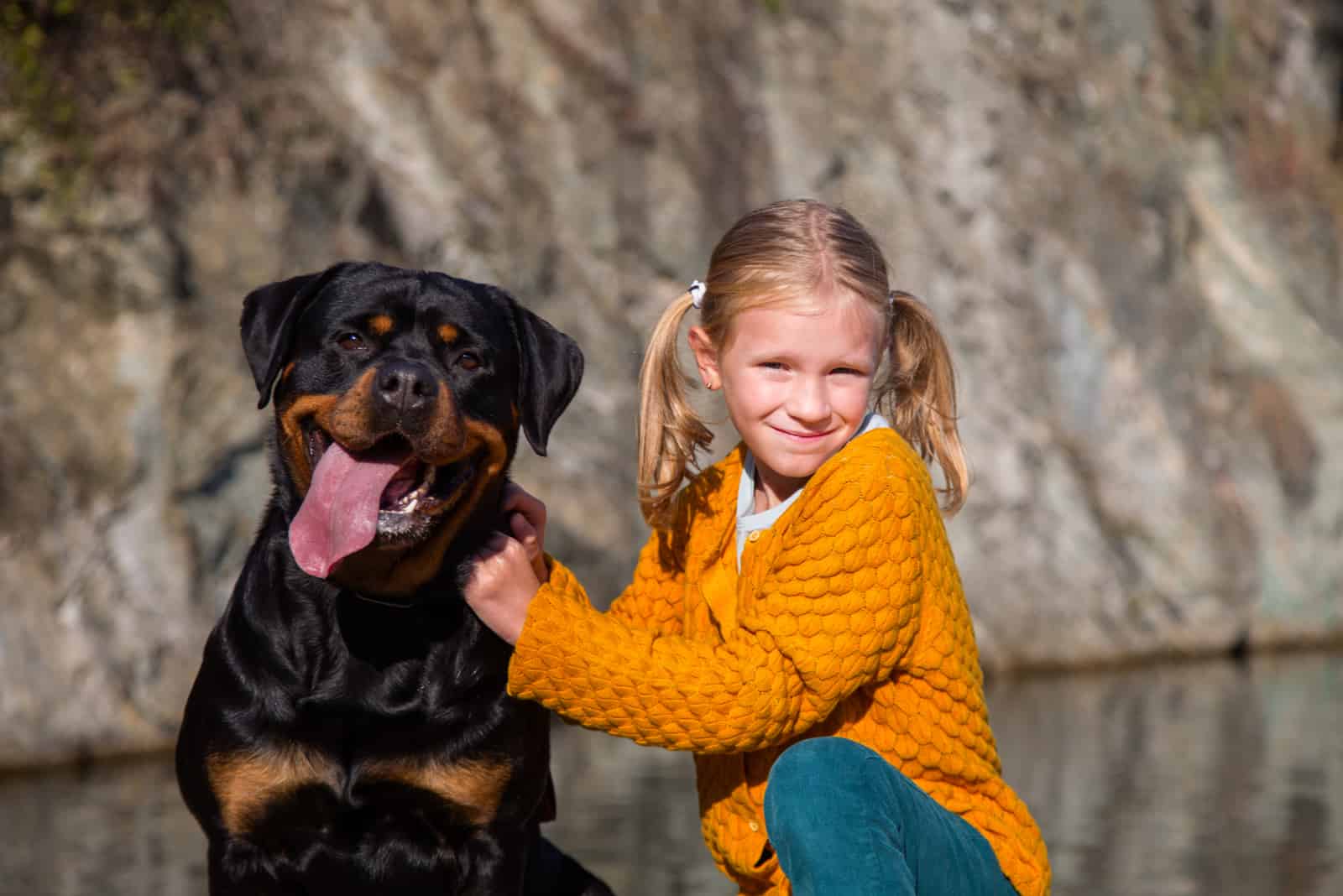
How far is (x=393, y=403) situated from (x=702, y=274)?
22.2ft

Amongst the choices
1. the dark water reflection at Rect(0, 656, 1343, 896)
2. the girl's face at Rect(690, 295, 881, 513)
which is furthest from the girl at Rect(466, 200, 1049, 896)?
the dark water reflection at Rect(0, 656, 1343, 896)

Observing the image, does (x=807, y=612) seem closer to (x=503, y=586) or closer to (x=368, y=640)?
(x=503, y=586)

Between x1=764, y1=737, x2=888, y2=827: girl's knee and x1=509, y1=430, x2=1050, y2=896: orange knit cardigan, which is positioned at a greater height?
x1=509, y1=430, x2=1050, y2=896: orange knit cardigan

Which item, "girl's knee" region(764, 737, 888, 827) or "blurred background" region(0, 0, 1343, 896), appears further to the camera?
"blurred background" region(0, 0, 1343, 896)

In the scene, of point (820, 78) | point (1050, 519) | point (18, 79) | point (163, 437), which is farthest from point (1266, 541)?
point (18, 79)

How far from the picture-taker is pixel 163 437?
661 cm

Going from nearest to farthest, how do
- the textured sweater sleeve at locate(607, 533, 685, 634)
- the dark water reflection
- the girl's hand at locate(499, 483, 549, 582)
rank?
the girl's hand at locate(499, 483, 549, 582) < the textured sweater sleeve at locate(607, 533, 685, 634) < the dark water reflection

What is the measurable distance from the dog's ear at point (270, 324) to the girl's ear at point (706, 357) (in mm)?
627

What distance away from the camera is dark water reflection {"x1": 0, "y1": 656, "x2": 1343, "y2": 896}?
4.43 metres

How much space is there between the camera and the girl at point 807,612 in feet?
7.75

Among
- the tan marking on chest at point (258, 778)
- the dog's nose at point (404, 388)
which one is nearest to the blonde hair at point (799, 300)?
the dog's nose at point (404, 388)

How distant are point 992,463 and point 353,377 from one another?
765 centimetres

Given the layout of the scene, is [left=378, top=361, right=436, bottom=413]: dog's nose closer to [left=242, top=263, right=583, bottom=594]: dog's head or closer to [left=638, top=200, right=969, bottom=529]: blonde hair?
[left=242, top=263, right=583, bottom=594]: dog's head

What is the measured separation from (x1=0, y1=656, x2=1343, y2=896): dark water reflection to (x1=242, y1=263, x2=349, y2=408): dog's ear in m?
2.12
